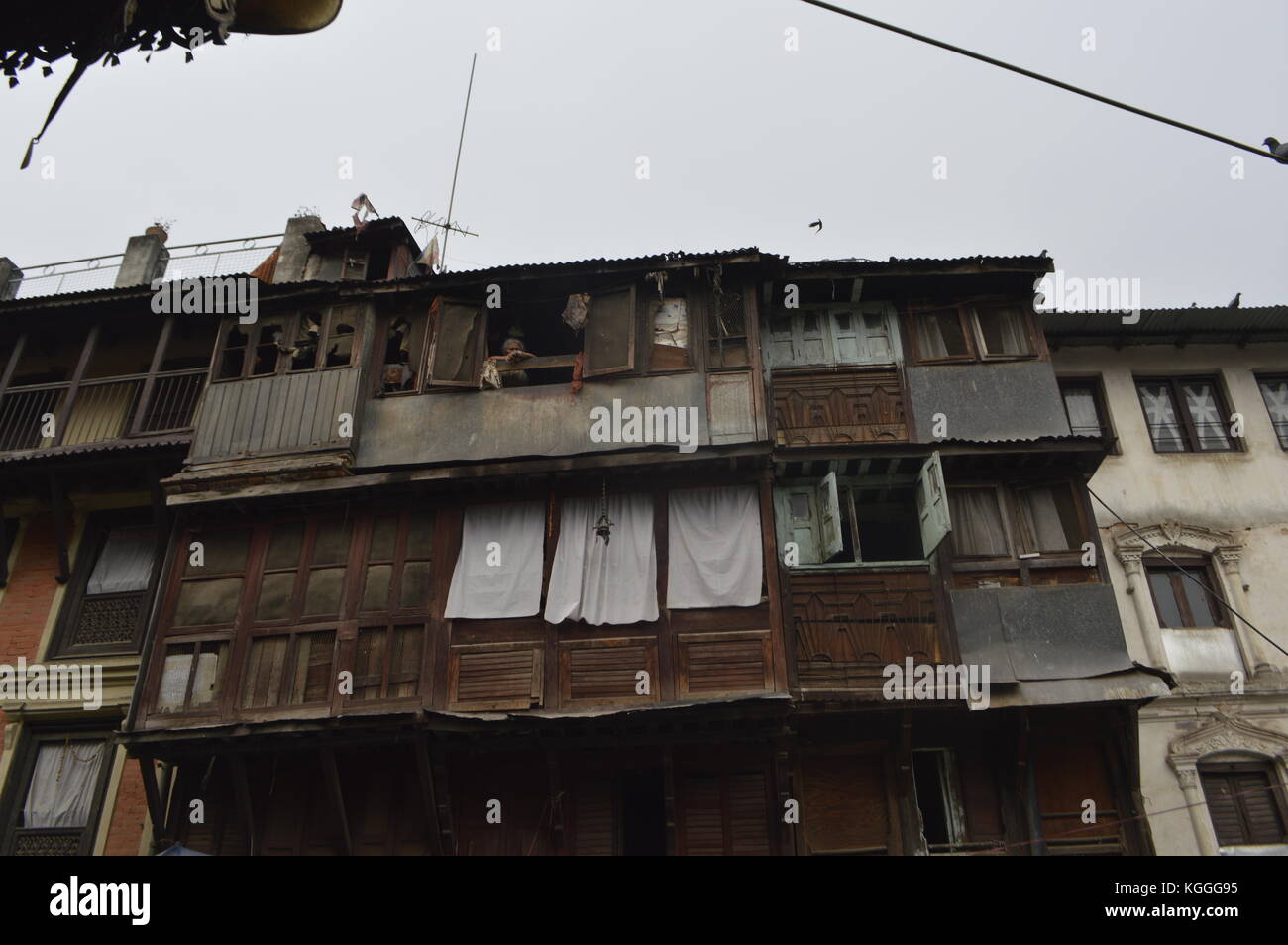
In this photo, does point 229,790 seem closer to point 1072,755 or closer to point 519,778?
point 519,778

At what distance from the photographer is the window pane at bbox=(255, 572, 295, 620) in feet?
45.4

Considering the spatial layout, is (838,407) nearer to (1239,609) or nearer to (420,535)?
(420,535)

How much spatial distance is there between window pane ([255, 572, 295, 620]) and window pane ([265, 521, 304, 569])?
7.9 inches

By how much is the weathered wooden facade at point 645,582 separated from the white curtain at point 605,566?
0.16ft

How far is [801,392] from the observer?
1499 cm

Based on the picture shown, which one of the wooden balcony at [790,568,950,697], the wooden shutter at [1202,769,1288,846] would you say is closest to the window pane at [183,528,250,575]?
the wooden balcony at [790,568,950,697]

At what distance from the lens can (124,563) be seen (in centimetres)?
1602

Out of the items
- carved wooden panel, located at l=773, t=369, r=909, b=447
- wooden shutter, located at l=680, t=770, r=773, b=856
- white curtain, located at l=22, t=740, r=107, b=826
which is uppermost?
carved wooden panel, located at l=773, t=369, r=909, b=447

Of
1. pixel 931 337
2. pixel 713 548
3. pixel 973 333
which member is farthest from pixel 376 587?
pixel 973 333

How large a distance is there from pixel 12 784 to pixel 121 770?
1.75 m

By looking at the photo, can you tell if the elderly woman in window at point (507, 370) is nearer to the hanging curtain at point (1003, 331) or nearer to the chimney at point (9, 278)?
the hanging curtain at point (1003, 331)

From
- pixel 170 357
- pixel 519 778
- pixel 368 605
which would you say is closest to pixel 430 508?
pixel 368 605

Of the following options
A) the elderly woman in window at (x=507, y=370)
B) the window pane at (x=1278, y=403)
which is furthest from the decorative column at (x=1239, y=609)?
the elderly woman in window at (x=507, y=370)

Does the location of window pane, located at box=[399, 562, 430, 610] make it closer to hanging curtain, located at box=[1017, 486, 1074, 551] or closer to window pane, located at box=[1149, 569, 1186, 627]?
hanging curtain, located at box=[1017, 486, 1074, 551]
